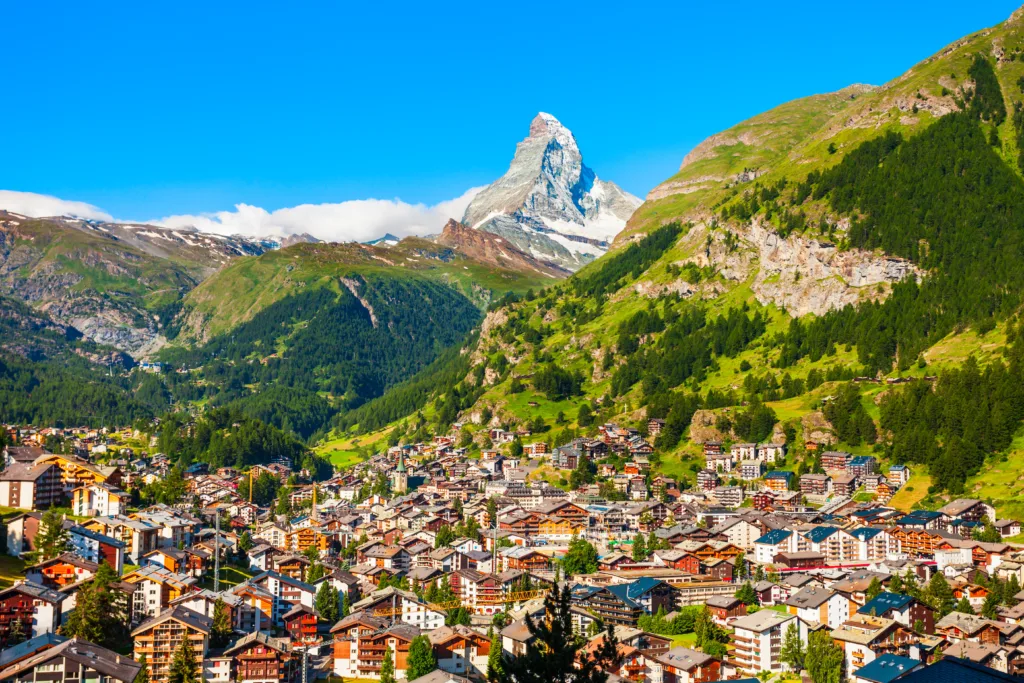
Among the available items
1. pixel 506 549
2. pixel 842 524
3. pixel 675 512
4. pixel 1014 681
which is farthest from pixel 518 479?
pixel 1014 681

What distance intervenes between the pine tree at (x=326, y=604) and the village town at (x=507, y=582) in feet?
0.87

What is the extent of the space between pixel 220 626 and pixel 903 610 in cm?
6305

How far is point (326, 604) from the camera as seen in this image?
117625 mm

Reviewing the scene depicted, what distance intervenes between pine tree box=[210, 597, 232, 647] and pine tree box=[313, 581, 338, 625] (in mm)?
15750

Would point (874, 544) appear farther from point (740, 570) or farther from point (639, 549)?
point (639, 549)

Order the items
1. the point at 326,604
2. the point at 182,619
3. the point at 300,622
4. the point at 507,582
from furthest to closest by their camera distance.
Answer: the point at 507,582 < the point at 326,604 < the point at 300,622 < the point at 182,619

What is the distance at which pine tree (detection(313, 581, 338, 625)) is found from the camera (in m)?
117

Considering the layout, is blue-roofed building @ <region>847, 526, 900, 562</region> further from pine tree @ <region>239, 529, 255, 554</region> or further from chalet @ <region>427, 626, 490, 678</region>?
pine tree @ <region>239, 529, 255, 554</region>

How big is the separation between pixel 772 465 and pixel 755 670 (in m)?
92.5

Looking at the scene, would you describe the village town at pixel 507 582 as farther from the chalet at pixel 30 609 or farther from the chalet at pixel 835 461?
the chalet at pixel 835 461

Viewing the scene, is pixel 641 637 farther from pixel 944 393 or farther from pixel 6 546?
pixel 944 393

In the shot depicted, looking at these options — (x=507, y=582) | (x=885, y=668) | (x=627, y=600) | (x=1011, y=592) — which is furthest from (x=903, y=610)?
(x=507, y=582)

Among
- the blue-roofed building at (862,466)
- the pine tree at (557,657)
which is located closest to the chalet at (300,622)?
the pine tree at (557,657)

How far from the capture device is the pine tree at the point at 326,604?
116688mm
